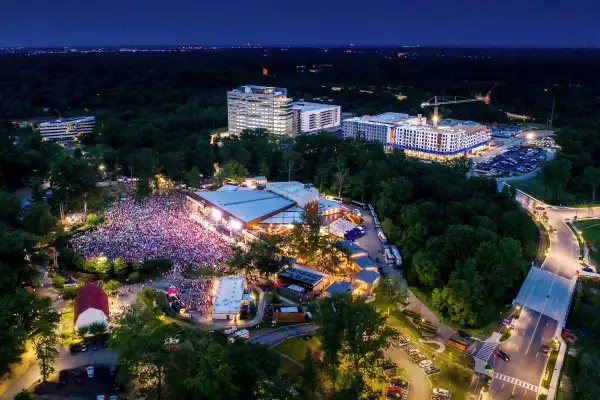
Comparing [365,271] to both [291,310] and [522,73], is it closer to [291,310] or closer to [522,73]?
[291,310]

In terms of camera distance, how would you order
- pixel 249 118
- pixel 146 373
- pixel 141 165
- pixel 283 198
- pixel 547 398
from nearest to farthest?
pixel 146 373 → pixel 547 398 → pixel 283 198 → pixel 141 165 → pixel 249 118

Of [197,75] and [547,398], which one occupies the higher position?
[197,75]

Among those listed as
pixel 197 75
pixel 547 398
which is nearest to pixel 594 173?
pixel 547 398

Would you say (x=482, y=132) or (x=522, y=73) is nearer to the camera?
(x=482, y=132)

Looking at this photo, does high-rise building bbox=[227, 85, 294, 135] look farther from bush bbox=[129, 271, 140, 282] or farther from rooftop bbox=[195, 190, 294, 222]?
bush bbox=[129, 271, 140, 282]

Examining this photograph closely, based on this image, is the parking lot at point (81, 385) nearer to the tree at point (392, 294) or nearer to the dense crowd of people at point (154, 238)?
the dense crowd of people at point (154, 238)

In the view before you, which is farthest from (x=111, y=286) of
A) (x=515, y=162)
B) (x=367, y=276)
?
(x=515, y=162)
